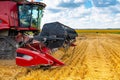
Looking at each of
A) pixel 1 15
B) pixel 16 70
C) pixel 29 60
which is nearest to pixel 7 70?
pixel 16 70

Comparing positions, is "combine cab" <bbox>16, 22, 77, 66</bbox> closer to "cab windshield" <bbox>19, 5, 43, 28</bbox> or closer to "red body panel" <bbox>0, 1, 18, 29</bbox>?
"red body panel" <bbox>0, 1, 18, 29</bbox>

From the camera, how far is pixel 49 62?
8.96m

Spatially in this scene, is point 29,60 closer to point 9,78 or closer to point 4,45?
point 9,78

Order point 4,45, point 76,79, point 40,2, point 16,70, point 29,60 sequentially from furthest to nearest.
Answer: point 40,2 < point 4,45 < point 16,70 < point 29,60 < point 76,79

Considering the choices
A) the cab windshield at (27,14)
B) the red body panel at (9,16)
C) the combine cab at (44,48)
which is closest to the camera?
the combine cab at (44,48)

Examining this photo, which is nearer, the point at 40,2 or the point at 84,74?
the point at 84,74

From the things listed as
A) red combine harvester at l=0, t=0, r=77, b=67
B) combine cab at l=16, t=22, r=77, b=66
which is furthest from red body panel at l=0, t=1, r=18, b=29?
combine cab at l=16, t=22, r=77, b=66

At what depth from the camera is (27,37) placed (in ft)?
38.1

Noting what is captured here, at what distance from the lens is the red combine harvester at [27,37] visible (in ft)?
29.5

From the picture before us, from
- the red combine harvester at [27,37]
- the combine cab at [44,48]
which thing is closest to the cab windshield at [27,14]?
the red combine harvester at [27,37]

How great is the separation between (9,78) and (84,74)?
2.22 m

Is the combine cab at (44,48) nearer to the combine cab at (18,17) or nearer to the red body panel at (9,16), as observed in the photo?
the combine cab at (18,17)

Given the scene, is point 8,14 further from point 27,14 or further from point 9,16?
point 27,14

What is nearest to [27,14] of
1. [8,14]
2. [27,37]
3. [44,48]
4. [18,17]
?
[18,17]
